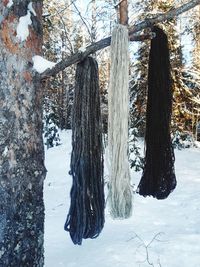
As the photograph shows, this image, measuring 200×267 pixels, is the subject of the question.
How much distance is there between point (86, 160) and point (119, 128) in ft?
0.91

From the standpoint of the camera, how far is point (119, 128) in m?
2.48

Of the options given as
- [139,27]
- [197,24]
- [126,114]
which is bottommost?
[126,114]

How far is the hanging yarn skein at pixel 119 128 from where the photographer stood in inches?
96.7

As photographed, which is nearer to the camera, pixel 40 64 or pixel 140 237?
pixel 40 64

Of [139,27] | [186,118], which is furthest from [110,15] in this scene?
[186,118]

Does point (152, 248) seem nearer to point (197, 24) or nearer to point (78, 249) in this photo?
point (78, 249)

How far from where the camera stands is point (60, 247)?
4.84 meters

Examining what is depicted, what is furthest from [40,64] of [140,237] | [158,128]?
[140,237]

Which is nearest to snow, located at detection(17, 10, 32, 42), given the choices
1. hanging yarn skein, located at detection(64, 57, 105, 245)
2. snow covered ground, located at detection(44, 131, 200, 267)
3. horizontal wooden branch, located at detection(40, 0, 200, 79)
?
horizontal wooden branch, located at detection(40, 0, 200, 79)

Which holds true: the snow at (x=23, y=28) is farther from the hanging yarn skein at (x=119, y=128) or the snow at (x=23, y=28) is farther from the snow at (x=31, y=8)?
the hanging yarn skein at (x=119, y=128)

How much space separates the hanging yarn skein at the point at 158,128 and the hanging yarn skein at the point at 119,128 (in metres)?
0.28

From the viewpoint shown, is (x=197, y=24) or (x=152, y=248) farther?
(x=197, y=24)

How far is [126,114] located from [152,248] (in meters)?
2.20

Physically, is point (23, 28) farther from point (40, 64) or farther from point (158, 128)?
point (158, 128)
